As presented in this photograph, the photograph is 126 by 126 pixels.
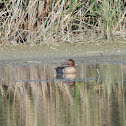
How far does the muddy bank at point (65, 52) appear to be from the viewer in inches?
443

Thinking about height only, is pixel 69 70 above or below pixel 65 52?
below

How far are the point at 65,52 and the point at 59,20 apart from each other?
840 mm

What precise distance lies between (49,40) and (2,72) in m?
3.12

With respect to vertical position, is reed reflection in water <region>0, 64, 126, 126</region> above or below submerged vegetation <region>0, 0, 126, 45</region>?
below

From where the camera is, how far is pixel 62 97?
21.5 ft

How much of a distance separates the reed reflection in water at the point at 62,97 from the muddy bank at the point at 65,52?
159cm

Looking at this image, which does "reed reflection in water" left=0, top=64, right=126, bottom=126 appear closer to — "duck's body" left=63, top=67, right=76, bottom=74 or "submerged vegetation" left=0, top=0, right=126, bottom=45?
"duck's body" left=63, top=67, right=76, bottom=74

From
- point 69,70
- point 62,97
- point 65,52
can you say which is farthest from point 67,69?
point 65,52

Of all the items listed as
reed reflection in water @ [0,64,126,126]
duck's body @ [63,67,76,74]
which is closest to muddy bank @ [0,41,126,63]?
reed reflection in water @ [0,64,126,126]

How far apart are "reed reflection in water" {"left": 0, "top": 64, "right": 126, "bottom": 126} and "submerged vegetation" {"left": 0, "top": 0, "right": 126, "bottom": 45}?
2639 mm

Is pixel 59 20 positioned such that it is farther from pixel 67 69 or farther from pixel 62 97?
pixel 62 97

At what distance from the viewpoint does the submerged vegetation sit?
39.5ft

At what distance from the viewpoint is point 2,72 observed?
931 centimetres

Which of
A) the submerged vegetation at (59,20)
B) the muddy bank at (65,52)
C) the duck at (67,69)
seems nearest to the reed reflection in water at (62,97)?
the duck at (67,69)
